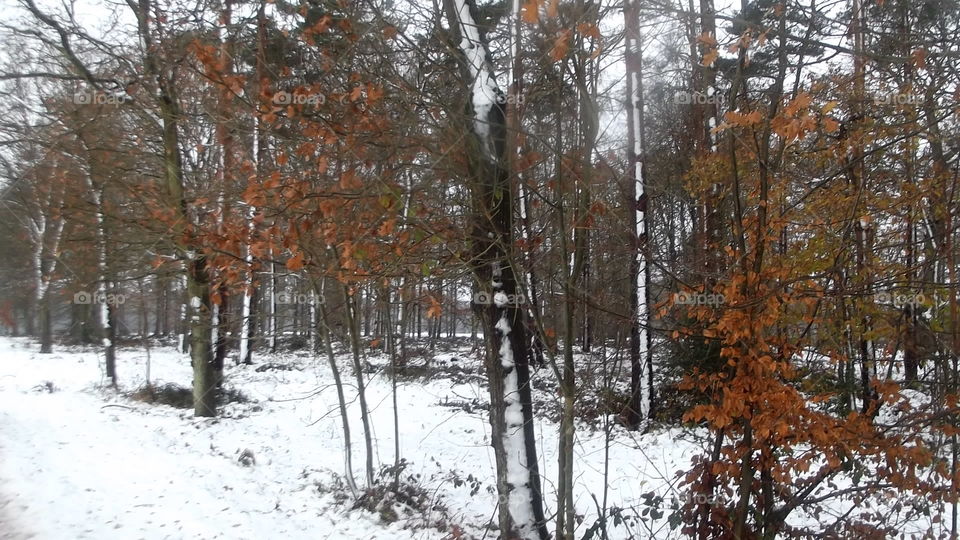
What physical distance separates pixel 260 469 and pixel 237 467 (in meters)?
0.32

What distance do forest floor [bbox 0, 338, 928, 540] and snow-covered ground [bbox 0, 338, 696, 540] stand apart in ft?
0.08

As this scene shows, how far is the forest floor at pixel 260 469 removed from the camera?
539 cm

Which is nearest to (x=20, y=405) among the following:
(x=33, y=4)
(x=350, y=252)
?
(x=33, y=4)

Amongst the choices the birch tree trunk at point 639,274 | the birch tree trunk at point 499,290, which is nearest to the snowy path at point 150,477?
the birch tree trunk at point 499,290

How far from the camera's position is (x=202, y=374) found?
1071cm

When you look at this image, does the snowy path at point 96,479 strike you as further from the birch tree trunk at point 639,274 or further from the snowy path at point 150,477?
the birch tree trunk at point 639,274

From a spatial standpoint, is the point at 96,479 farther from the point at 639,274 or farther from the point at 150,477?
the point at 639,274

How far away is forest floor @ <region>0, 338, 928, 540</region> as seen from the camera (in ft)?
17.7

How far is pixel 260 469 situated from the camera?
797cm

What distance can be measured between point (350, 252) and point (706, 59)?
9.55 feet

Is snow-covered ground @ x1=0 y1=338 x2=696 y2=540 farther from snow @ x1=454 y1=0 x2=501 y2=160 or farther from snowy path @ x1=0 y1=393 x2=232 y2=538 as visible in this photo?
snow @ x1=454 y1=0 x2=501 y2=160

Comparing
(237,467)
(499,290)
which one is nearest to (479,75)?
(499,290)

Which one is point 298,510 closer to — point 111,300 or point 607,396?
point 607,396

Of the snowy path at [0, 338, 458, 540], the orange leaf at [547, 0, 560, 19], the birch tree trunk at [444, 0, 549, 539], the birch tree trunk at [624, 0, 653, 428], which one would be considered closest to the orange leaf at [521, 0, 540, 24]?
the orange leaf at [547, 0, 560, 19]
